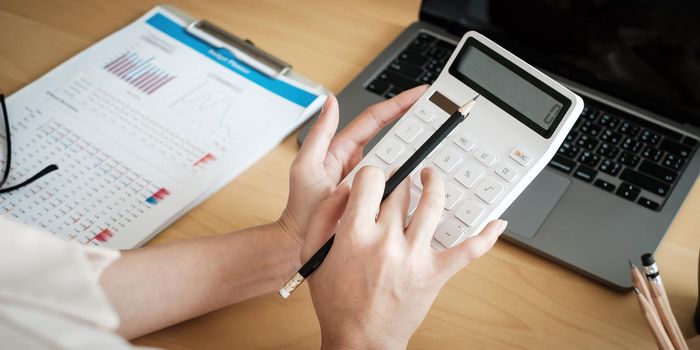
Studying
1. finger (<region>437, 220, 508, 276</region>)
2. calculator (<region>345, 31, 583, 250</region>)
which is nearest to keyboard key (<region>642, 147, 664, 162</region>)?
calculator (<region>345, 31, 583, 250</region>)

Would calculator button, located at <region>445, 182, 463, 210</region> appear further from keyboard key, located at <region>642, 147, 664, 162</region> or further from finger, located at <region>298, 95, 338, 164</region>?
keyboard key, located at <region>642, 147, 664, 162</region>

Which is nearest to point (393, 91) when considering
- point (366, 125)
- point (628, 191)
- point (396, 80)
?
point (396, 80)

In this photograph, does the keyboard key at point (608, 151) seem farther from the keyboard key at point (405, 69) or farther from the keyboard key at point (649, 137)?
the keyboard key at point (405, 69)

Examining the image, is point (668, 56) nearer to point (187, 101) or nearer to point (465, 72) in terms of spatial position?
point (465, 72)

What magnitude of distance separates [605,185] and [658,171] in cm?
6

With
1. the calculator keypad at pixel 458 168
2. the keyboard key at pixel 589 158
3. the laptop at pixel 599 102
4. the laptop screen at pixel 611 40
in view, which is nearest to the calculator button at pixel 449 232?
the calculator keypad at pixel 458 168

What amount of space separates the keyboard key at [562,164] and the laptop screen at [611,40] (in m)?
0.13

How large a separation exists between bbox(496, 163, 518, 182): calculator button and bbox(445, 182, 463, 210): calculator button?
3 cm

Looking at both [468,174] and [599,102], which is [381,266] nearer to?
[468,174]

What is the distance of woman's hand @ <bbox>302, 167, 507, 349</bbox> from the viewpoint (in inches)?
18.4

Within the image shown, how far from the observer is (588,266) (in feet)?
1.98

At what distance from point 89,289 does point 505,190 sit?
34 cm

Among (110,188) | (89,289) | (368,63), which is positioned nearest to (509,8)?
(368,63)

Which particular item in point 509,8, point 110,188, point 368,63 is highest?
point 509,8
